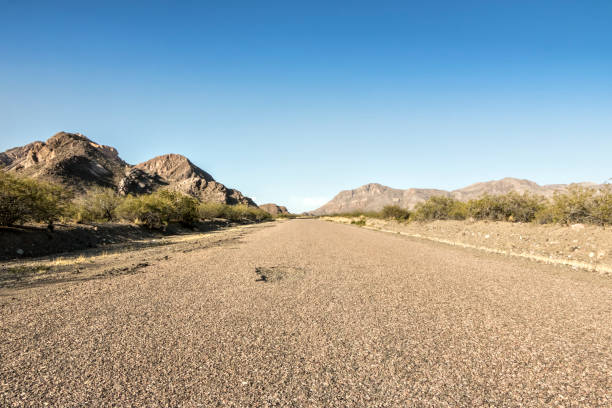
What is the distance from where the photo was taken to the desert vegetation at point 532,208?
16375 mm

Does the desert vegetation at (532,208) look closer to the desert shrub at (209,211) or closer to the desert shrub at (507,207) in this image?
the desert shrub at (507,207)

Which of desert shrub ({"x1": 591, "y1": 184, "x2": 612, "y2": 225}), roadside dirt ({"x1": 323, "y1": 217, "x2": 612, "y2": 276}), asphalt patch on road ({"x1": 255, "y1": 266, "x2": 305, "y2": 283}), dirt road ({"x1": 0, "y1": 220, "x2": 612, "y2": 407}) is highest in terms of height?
desert shrub ({"x1": 591, "y1": 184, "x2": 612, "y2": 225})

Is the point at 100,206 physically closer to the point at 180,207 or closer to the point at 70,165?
the point at 180,207

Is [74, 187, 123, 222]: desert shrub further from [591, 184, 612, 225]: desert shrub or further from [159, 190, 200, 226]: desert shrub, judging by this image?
[591, 184, 612, 225]: desert shrub

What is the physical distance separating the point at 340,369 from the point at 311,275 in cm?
527

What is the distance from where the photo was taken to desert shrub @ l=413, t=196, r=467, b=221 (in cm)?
3403

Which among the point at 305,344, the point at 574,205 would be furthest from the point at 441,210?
the point at 305,344

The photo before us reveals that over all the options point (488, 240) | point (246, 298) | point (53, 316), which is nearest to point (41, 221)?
point (53, 316)

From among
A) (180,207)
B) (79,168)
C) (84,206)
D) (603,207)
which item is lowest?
(603,207)

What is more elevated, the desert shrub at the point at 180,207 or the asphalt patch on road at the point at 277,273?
the desert shrub at the point at 180,207

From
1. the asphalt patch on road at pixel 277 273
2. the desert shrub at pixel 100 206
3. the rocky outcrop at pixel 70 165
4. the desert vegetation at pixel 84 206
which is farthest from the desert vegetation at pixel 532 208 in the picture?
the rocky outcrop at pixel 70 165

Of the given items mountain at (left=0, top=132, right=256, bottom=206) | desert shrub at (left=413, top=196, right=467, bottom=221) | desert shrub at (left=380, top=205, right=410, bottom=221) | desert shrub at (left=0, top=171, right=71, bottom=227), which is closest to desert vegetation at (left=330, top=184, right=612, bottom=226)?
desert shrub at (left=413, top=196, right=467, bottom=221)

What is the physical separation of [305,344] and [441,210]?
38907 mm

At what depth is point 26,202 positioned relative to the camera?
Result: 52.2ft
